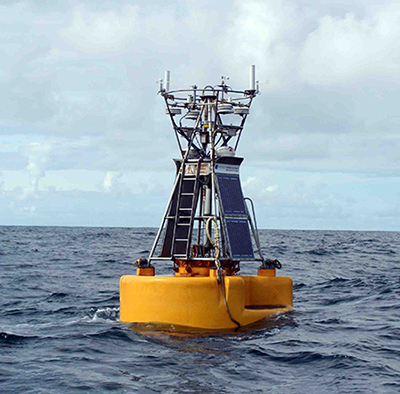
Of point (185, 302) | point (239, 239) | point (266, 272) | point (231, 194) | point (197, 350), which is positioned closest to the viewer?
point (197, 350)

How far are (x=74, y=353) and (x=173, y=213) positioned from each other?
562cm

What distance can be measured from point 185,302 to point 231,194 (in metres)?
3.71

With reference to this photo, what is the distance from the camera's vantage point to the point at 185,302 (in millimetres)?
15719

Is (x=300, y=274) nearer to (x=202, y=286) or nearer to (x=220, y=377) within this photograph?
(x=202, y=286)

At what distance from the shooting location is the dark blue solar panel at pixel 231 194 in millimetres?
17734

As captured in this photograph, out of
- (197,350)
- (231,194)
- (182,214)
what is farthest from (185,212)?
(197,350)

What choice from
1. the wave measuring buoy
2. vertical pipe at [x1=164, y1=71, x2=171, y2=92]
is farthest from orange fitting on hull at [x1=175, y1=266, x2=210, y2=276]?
vertical pipe at [x1=164, y1=71, x2=171, y2=92]

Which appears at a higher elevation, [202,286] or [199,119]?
[199,119]

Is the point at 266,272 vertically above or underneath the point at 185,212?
underneath

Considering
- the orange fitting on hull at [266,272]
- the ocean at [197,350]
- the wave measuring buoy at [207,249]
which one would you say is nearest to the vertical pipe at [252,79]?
the wave measuring buoy at [207,249]

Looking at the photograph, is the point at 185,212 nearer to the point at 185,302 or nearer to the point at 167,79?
the point at 185,302

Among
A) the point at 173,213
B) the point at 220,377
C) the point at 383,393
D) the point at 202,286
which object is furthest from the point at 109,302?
the point at 383,393

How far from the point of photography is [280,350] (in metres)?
14.3

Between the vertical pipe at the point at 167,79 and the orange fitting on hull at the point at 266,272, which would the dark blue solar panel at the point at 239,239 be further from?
the vertical pipe at the point at 167,79
